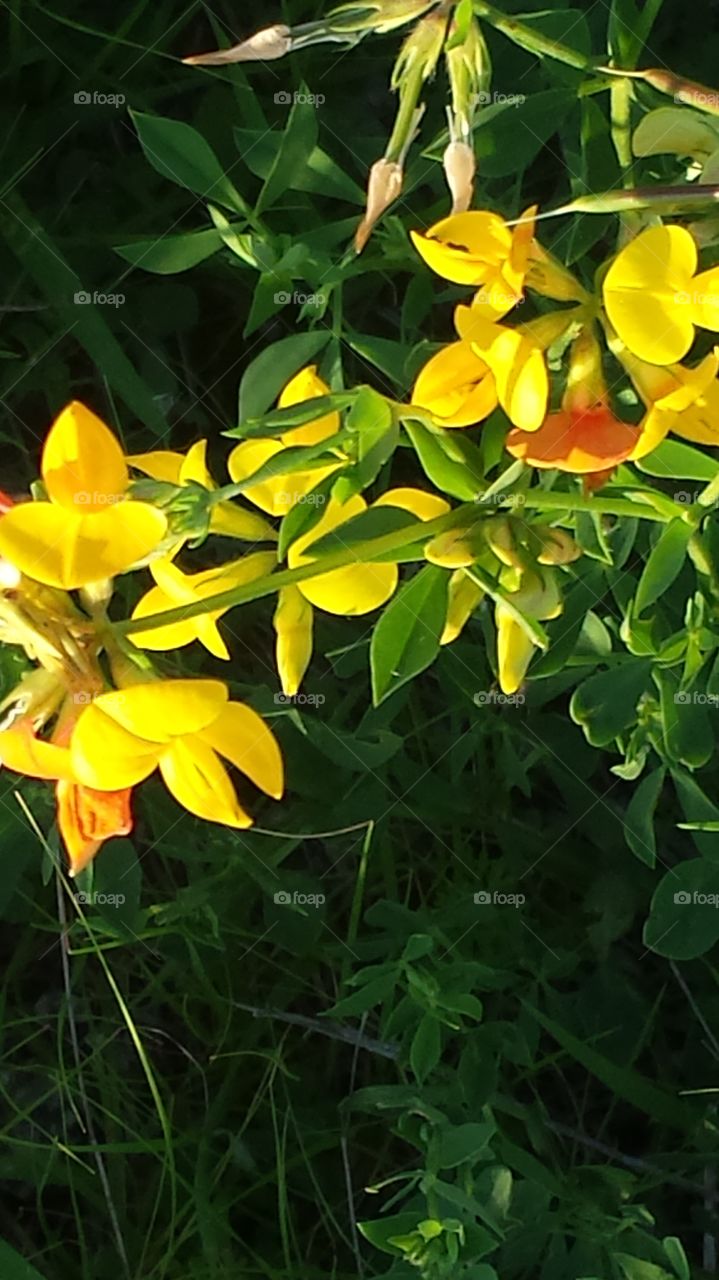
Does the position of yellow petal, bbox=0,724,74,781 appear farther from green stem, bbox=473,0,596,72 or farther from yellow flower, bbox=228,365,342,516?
green stem, bbox=473,0,596,72

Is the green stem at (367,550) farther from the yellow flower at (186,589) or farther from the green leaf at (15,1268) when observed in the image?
the green leaf at (15,1268)

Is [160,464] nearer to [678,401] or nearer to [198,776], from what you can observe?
[198,776]

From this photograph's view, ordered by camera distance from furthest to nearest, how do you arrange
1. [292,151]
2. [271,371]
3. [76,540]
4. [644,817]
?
[644,817]
[292,151]
[271,371]
[76,540]

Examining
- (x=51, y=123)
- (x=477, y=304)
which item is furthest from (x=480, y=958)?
(x=51, y=123)

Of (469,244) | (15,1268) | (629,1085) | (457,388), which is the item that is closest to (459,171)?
(469,244)

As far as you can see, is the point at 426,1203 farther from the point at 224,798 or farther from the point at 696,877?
the point at 224,798

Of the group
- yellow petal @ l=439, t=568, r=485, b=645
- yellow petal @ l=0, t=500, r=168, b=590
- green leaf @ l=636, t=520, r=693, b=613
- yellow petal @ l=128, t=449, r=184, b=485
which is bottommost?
green leaf @ l=636, t=520, r=693, b=613

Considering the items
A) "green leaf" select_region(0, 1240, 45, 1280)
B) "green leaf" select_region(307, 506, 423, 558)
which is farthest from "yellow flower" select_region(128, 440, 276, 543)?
"green leaf" select_region(0, 1240, 45, 1280)
